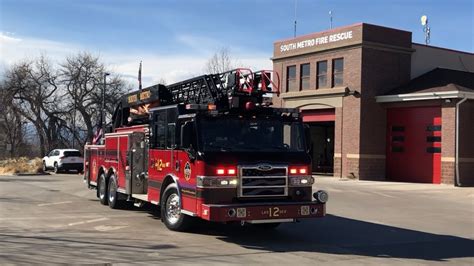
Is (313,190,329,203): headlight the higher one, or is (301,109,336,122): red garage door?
(301,109,336,122): red garage door

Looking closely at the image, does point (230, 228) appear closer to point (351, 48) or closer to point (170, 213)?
point (170, 213)

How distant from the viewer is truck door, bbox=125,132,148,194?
13041 mm

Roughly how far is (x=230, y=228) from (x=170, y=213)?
1.37 m

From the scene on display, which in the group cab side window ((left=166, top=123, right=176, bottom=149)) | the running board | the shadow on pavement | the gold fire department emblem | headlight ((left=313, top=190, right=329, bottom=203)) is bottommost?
the shadow on pavement

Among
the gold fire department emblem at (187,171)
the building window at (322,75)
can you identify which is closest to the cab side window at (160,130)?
the gold fire department emblem at (187,171)

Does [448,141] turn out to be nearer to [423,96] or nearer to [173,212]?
[423,96]

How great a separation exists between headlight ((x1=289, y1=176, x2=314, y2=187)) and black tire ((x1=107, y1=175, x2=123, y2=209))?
231 inches

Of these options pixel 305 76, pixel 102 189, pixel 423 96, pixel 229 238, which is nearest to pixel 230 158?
pixel 229 238

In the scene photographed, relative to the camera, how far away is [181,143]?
10.4m

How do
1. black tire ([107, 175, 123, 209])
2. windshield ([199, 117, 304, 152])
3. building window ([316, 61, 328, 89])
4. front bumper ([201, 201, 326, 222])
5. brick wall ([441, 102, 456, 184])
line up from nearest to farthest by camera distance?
front bumper ([201, 201, 326, 222])
windshield ([199, 117, 304, 152])
black tire ([107, 175, 123, 209])
brick wall ([441, 102, 456, 184])
building window ([316, 61, 328, 89])

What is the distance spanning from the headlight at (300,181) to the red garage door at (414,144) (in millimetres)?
20024

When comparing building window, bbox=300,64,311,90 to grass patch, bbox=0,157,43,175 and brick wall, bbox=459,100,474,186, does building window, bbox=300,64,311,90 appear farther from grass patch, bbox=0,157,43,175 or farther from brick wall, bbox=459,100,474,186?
grass patch, bbox=0,157,43,175

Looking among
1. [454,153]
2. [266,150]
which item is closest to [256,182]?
[266,150]

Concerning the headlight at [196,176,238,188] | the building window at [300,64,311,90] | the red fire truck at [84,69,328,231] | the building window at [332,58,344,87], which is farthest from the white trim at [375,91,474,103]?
the headlight at [196,176,238,188]
